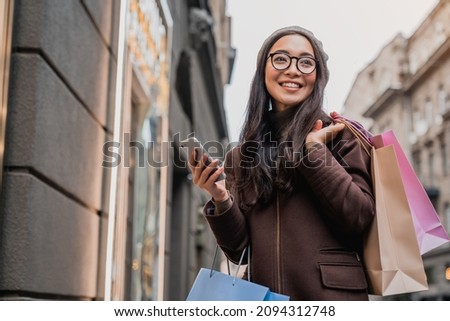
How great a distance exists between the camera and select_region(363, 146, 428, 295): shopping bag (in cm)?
198

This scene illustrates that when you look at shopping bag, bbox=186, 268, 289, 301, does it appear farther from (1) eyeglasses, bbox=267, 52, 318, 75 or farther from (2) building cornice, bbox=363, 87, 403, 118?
(2) building cornice, bbox=363, 87, 403, 118

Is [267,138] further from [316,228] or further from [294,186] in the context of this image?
[316,228]

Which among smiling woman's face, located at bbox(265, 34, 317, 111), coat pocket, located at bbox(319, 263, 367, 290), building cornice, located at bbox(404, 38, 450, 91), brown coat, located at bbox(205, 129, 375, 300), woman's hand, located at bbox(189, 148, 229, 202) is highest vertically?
building cornice, located at bbox(404, 38, 450, 91)

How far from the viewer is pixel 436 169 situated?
919 centimetres

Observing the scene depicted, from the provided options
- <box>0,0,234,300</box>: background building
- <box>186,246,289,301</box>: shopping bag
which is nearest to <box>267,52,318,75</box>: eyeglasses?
<box>186,246,289,301</box>: shopping bag

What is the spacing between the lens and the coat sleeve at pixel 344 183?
197cm

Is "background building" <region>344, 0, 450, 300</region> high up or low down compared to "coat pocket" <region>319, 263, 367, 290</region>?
up

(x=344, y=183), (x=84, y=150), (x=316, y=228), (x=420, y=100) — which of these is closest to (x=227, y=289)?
(x=316, y=228)

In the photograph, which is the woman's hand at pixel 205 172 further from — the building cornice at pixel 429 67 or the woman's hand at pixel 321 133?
the building cornice at pixel 429 67

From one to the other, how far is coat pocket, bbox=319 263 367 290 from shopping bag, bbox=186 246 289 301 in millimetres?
143

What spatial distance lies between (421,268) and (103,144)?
311 centimetres

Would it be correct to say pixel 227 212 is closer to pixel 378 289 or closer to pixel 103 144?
pixel 378 289

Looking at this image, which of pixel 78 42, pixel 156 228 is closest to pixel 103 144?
pixel 78 42

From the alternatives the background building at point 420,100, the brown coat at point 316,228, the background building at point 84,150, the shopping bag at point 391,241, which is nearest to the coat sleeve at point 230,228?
the brown coat at point 316,228
